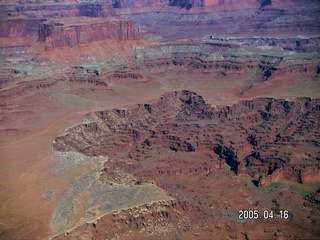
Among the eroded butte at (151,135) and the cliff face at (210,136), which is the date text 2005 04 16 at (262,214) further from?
the cliff face at (210,136)

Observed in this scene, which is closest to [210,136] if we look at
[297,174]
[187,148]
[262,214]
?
[187,148]

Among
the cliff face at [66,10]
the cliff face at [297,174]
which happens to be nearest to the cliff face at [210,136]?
the cliff face at [297,174]

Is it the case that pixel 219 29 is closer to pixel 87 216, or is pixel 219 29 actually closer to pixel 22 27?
pixel 22 27

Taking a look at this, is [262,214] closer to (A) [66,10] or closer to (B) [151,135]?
(B) [151,135]

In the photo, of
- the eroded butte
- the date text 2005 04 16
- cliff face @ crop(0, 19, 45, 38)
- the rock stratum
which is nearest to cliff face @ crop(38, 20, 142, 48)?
the eroded butte

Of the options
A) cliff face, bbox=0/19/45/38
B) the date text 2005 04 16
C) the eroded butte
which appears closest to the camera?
the eroded butte

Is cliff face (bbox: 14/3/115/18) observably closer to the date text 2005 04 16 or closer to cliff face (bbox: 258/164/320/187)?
cliff face (bbox: 258/164/320/187)

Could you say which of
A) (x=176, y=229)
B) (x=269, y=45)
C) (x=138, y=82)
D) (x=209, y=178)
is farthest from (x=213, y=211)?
(x=269, y=45)
